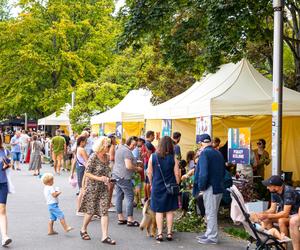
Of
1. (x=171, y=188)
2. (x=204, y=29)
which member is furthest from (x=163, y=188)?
(x=204, y=29)

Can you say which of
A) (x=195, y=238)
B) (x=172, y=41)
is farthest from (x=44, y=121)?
(x=195, y=238)

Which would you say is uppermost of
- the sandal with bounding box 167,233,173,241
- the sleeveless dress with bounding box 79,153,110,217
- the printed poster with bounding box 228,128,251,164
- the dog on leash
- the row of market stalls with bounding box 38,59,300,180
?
the row of market stalls with bounding box 38,59,300,180

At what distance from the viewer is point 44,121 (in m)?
35.7

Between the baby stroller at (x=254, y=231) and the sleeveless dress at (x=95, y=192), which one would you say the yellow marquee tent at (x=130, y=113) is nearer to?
the sleeveless dress at (x=95, y=192)

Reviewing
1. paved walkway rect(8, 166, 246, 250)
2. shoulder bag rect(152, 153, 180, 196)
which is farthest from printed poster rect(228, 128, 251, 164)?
shoulder bag rect(152, 153, 180, 196)

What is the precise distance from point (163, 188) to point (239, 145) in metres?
2.75

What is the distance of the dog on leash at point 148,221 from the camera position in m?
9.13

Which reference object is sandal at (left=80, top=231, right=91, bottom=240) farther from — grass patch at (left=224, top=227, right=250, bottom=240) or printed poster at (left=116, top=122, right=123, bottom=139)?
printed poster at (left=116, top=122, right=123, bottom=139)

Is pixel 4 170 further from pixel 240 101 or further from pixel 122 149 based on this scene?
pixel 240 101

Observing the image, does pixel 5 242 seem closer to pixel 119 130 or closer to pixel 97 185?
pixel 97 185

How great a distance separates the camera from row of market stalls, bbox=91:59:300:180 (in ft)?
38.3

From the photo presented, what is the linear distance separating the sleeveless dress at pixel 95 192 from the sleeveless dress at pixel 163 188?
835 millimetres

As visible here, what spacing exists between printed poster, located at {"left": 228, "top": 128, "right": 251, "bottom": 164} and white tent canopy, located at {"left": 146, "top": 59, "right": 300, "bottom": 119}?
55 centimetres

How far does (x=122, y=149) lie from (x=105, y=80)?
2170 centimetres
